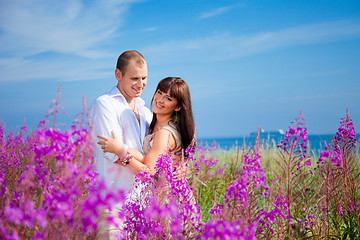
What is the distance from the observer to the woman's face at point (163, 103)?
183 inches

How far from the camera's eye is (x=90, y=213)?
1.42 metres

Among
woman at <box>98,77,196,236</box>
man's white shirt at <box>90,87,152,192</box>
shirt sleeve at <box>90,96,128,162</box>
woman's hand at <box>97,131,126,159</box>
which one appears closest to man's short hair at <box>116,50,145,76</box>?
man's white shirt at <box>90,87,152,192</box>

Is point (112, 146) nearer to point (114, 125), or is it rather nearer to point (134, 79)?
point (114, 125)

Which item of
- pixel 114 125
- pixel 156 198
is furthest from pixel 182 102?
pixel 156 198

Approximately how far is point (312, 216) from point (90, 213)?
2.89 metres

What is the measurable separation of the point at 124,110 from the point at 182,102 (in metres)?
0.87

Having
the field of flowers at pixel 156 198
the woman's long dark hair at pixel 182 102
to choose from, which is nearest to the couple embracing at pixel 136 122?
the woman's long dark hair at pixel 182 102

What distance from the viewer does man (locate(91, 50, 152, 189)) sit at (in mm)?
4496

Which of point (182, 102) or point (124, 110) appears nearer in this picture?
point (182, 102)

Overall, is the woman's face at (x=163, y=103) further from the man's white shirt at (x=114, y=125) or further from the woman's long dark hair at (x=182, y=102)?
the man's white shirt at (x=114, y=125)

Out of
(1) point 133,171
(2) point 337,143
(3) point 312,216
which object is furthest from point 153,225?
(2) point 337,143

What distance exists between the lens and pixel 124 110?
16.0 ft

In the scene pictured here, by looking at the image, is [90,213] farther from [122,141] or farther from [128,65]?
[128,65]

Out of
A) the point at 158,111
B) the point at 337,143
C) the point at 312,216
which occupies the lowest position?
the point at 312,216
